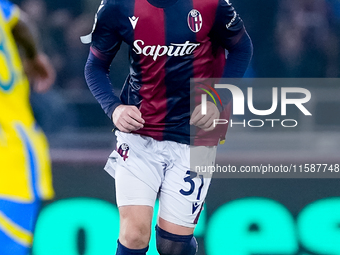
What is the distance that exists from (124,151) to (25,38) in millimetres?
581

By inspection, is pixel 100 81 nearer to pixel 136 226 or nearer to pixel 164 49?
pixel 164 49

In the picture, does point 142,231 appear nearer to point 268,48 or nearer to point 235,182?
point 235,182

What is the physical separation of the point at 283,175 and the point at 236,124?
2.11 feet

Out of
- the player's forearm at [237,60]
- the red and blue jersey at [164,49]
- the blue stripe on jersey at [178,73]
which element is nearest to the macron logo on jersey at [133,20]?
the red and blue jersey at [164,49]

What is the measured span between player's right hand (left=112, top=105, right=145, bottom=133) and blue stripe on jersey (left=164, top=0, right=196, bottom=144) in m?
0.18

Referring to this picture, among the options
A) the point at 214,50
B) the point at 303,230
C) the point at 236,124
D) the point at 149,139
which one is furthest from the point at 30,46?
the point at 236,124

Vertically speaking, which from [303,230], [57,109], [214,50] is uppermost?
[214,50]

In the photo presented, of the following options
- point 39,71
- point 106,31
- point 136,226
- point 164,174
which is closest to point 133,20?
point 106,31

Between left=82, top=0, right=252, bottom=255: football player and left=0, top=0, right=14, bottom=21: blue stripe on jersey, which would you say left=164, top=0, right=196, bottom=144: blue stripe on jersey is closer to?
left=82, top=0, right=252, bottom=255: football player

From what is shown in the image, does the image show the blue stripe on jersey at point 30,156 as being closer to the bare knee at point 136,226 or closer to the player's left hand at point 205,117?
the bare knee at point 136,226

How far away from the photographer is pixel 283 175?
2.98 m

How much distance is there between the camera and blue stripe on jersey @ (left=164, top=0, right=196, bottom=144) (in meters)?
1.91

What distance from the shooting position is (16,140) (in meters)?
1.91

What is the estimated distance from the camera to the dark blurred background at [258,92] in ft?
9.43
